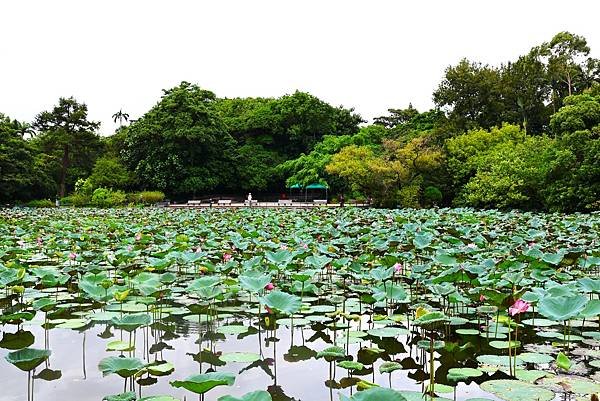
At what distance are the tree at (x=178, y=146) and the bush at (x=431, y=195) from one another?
13.9 metres

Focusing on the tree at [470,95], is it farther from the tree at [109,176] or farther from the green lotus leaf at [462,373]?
the green lotus leaf at [462,373]

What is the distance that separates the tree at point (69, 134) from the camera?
33312 mm

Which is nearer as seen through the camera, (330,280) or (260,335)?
(260,335)

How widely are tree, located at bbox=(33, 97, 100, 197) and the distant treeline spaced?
0.27 ft

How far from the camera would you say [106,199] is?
2681 centimetres

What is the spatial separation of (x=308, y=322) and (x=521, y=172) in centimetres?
1751

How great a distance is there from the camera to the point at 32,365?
2.78 m

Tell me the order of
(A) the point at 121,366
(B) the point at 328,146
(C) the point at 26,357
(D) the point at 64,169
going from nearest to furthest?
(A) the point at 121,366 < (C) the point at 26,357 < (B) the point at 328,146 < (D) the point at 64,169

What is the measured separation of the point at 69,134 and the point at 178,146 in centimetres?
734

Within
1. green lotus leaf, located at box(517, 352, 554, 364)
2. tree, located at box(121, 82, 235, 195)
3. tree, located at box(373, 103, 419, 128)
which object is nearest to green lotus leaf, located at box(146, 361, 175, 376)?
green lotus leaf, located at box(517, 352, 554, 364)

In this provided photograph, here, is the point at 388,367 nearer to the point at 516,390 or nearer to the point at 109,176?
the point at 516,390

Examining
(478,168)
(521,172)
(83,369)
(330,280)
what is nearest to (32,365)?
(83,369)

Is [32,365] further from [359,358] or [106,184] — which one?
[106,184]

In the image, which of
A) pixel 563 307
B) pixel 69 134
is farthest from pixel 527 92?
pixel 563 307
